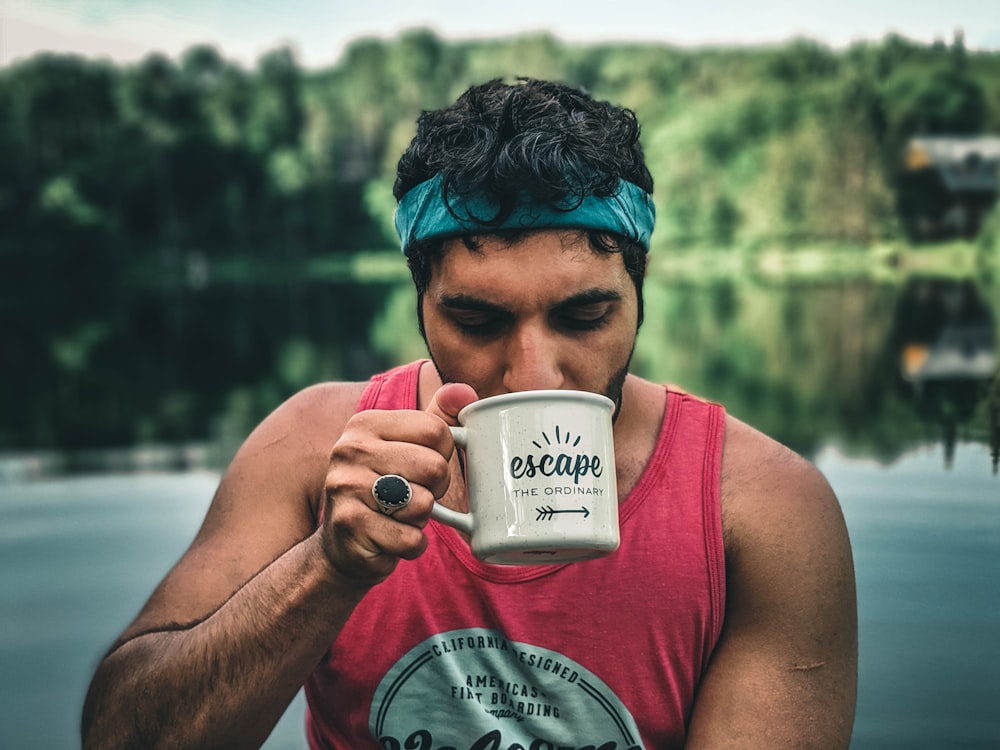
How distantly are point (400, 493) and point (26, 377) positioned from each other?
694 inches

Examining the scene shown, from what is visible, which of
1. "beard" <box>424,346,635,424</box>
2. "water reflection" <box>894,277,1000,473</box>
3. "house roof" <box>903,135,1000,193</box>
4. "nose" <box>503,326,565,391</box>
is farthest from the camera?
"house roof" <box>903,135,1000,193</box>

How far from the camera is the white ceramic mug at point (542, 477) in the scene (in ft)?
5.18

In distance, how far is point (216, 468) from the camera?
9102 mm

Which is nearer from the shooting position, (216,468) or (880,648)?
(880,648)

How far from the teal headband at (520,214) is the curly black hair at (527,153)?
0.05 feet

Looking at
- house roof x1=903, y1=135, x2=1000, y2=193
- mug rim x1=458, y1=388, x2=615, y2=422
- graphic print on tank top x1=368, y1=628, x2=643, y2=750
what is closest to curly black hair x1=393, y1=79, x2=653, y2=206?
mug rim x1=458, y1=388, x2=615, y2=422

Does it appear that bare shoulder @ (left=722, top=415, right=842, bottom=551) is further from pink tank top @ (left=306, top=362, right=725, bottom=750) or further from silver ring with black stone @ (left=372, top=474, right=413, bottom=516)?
silver ring with black stone @ (left=372, top=474, right=413, bottom=516)

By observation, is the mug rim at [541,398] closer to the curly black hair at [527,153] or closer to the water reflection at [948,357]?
the curly black hair at [527,153]

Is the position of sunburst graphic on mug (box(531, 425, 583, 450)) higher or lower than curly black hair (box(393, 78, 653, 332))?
lower

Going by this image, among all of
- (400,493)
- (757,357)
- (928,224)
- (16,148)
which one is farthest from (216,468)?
(16,148)

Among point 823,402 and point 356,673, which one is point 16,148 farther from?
point 356,673

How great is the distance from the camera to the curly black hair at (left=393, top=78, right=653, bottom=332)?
1.99 m

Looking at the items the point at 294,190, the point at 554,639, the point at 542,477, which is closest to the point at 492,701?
the point at 554,639

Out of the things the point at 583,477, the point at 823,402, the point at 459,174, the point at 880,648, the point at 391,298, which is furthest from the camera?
the point at 391,298
